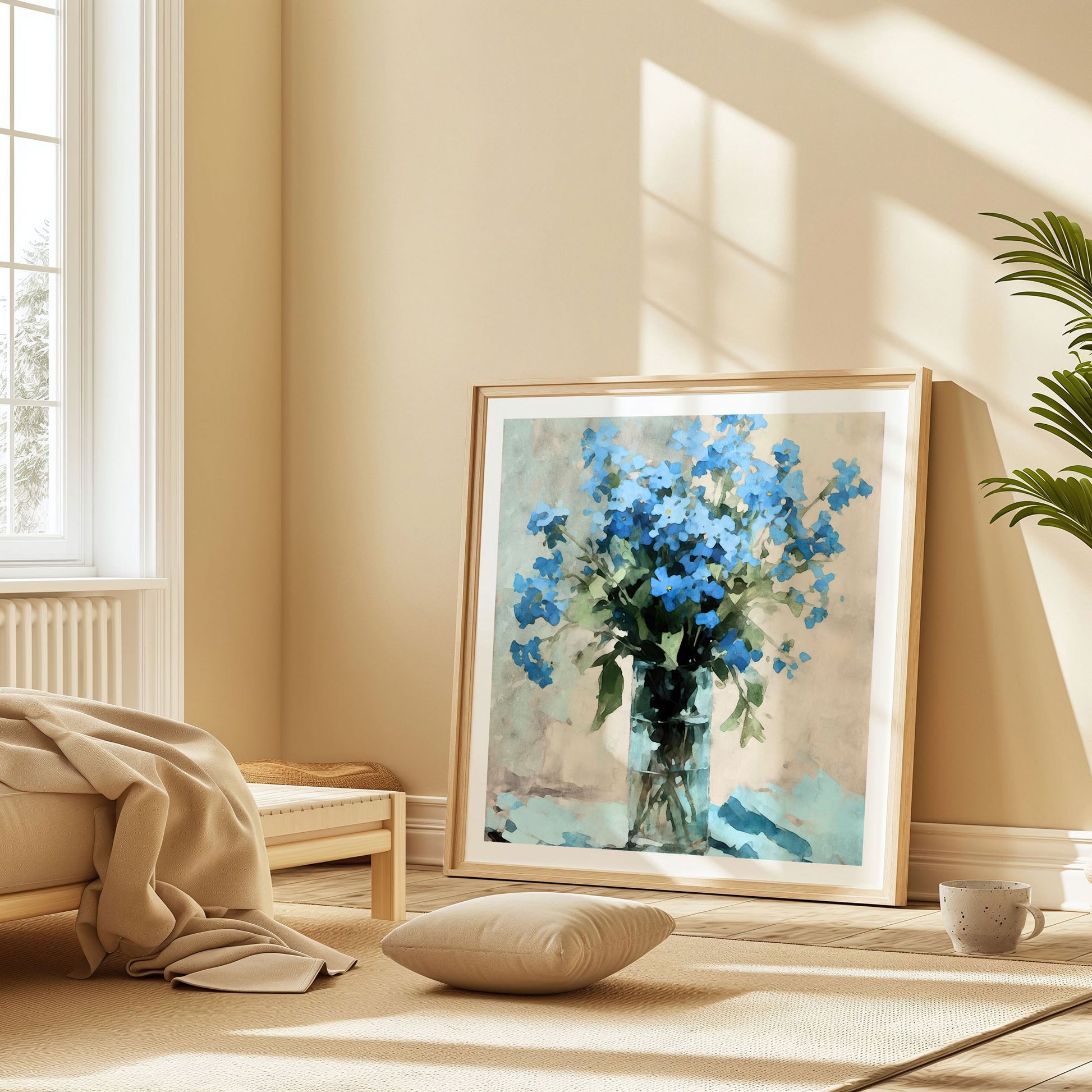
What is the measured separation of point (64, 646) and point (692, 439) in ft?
6.28

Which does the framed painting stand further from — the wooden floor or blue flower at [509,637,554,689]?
the wooden floor

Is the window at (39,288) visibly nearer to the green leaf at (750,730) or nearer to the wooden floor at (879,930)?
the wooden floor at (879,930)

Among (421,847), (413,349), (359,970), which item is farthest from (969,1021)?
(413,349)

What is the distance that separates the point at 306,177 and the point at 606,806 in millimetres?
2341

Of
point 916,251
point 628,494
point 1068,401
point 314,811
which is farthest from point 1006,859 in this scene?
point 314,811

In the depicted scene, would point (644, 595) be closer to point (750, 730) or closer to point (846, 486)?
point (750, 730)

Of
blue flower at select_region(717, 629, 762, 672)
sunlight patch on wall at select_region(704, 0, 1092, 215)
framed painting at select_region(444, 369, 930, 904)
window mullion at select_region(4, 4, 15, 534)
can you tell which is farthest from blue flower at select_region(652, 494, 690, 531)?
window mullion at select_region(4, 4, 15, 534)

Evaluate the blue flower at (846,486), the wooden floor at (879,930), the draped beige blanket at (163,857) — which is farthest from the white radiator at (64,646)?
the blue flower at (846,486)

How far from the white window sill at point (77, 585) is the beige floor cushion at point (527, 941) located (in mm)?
1929

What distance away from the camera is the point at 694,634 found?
4922mm

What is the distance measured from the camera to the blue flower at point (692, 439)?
4.98 meters

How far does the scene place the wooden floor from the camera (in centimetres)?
269

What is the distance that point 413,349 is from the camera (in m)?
5.48

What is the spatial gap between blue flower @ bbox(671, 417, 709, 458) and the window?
183 cm
